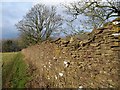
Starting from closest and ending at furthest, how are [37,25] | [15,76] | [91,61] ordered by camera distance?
[91,61], [15,76], [37,25]

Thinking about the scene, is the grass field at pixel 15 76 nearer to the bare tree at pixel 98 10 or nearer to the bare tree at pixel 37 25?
the bare tree at pixel 98 10

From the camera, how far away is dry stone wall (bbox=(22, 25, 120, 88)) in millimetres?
4383

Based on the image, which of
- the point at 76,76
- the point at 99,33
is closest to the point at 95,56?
the point at 99,33

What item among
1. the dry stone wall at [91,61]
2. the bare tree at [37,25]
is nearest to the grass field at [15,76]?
the dry stone wall at [91,61]

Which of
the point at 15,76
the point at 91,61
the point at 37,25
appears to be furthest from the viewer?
the point at 37,25

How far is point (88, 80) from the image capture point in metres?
5.05

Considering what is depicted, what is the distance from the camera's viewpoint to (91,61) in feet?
16.7

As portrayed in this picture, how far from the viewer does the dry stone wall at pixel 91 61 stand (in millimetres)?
4383

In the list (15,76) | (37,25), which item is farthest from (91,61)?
(37,25)

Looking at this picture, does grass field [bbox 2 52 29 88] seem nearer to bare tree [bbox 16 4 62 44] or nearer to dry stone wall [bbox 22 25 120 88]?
dry stone wall [bbox 22 25 120 88]

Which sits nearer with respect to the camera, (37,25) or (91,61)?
(91,61)

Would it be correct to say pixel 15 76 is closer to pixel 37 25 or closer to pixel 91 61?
pixel 91 61

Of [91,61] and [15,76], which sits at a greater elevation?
[91,61]

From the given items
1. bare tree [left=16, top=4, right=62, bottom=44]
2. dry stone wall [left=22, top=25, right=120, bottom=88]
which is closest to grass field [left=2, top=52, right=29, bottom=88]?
dry stone wall [left=22, top=25, right=120, bottom=88]
